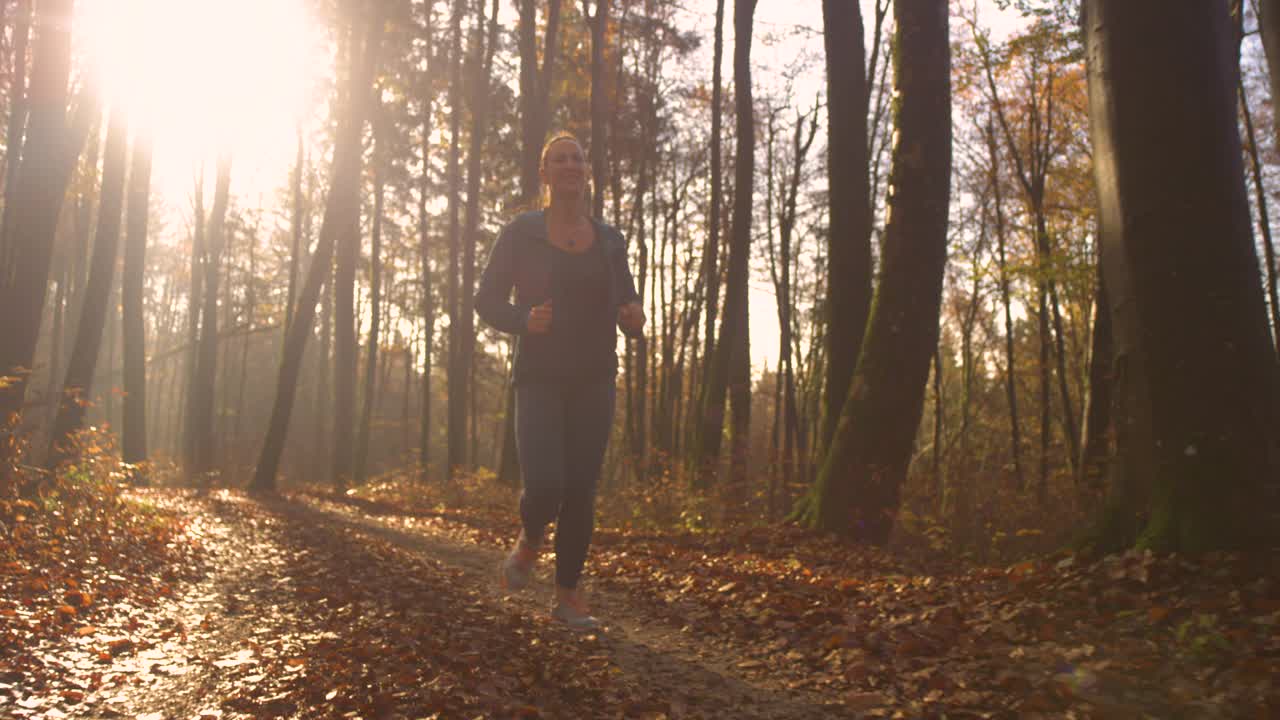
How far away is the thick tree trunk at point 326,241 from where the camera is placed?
1859cm

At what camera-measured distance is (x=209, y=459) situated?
24734 millimetres

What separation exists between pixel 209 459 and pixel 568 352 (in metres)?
23.4

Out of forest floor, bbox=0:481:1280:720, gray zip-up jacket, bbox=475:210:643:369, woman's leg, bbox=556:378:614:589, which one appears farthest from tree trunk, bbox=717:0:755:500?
gray zip-up jacket, bbox=475:210:643:369

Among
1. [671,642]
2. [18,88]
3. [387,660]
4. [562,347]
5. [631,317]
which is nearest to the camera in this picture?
[387,660]

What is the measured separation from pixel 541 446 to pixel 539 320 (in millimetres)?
640

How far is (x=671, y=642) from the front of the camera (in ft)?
15.6

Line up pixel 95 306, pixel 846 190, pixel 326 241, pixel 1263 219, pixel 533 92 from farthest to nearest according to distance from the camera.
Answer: pixel 326 241 → pixel 533 92 → pixel 1263 219 → pixel 95 306 → pixel 846 190

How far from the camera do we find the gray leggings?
447cm

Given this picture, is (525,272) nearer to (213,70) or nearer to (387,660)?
(387,660)

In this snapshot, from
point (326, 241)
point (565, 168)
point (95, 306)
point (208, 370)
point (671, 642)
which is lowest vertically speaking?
point (671, 642)

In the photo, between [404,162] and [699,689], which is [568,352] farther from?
[404,162]

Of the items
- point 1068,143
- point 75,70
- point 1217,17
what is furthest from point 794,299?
point 1217,17

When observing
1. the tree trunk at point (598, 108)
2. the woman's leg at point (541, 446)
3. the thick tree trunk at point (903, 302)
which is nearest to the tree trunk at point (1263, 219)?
the tree trunk at point (598, 108)

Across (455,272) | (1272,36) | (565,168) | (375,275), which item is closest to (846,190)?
(1272,36)
